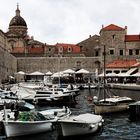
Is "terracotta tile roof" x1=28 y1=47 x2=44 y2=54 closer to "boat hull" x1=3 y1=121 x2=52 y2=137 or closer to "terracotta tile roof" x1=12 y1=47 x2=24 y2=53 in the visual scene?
"terracotta tile roof" x1=12 y1=47 x2=24 y2=53

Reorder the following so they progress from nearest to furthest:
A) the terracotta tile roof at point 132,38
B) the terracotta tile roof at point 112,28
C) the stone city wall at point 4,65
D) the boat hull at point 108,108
→ 1. the boat hull at point 108,108
2. the stone city wall at point 4,65
3. the terracotta tile roof at point 112,28
4. the terracotta tile roof at point 132,38

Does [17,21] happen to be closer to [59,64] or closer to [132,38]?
[59,64]

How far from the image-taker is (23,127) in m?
19.3

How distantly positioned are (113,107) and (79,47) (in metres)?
59.5

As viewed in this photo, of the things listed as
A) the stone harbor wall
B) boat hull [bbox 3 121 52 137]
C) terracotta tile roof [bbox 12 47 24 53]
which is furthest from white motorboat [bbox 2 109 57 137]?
terracotta tile roof [bbox 12 47 24 53]

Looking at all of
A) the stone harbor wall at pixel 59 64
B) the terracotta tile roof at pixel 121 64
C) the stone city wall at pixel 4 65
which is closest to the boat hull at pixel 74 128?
the stone city wall at pixel 4 65

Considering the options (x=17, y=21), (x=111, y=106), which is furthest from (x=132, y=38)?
(x=111, y=106)

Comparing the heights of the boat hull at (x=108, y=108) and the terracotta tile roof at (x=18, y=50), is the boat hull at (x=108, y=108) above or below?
below

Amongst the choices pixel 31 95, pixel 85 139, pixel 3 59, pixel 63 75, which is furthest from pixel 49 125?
pixel 63 75

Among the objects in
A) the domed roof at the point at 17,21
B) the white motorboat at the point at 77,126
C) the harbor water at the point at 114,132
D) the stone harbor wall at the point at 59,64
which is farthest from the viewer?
the domed roof at the point at 17,21

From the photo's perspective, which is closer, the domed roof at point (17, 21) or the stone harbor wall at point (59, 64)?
the stone harbor wall at point (59, 64)

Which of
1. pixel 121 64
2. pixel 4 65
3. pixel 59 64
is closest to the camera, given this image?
pixel 4 65

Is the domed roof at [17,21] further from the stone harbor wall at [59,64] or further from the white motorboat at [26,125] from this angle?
the white motorboat at [26,125]

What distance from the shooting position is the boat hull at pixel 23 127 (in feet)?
62.4
